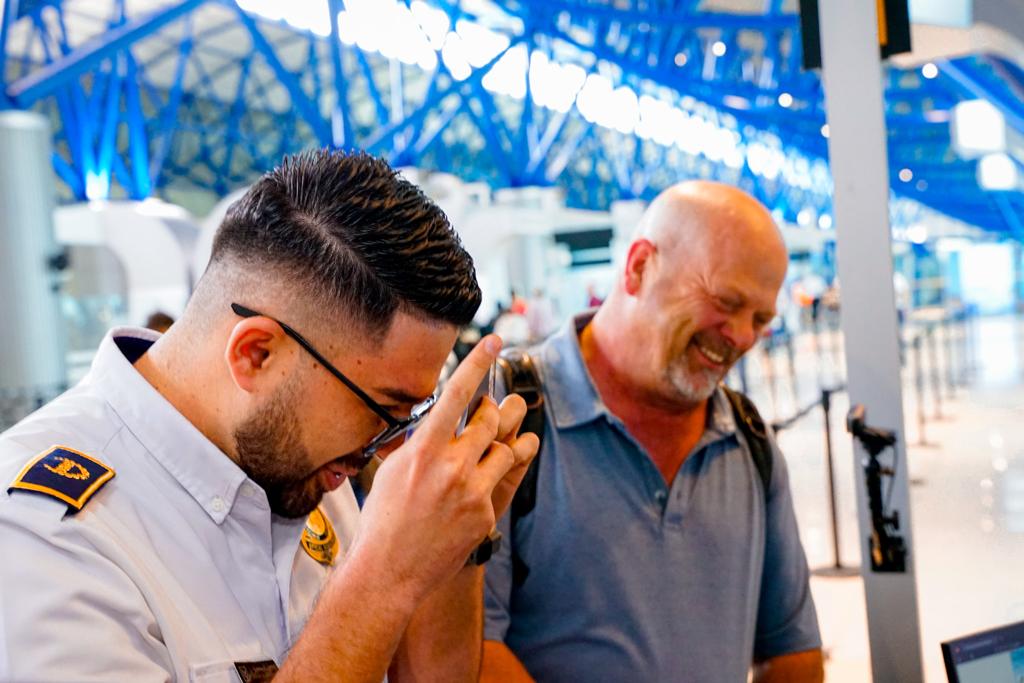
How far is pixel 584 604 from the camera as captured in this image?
2023 millimetres

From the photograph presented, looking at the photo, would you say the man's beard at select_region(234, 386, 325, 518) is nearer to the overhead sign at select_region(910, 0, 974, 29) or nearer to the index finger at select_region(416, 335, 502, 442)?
the index finger at select_region(416, 335, 502, 442)

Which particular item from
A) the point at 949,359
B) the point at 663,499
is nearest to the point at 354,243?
the point at 663,499

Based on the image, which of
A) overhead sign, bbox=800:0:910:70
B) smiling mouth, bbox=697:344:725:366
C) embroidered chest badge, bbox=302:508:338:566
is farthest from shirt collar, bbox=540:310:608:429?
overhead sign, bbox=800:0:910:70

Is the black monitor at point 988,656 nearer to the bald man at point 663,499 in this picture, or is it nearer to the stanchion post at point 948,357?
the bald man at point 663,499

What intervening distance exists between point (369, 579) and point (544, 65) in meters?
19.4

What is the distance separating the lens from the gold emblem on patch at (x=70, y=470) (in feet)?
3.90

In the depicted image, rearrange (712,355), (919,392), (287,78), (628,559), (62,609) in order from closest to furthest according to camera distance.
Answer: (62,609) → (628,559) → (712,355) → (919,392) → (287,78)

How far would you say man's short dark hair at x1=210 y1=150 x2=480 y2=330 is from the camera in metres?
1.38

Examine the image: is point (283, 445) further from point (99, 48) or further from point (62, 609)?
point (99, 48)

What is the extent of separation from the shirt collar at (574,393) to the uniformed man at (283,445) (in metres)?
0.64

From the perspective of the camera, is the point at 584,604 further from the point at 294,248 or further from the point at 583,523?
the point at 294,248

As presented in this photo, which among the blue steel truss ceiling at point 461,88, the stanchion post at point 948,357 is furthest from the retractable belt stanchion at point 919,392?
the blue steel truss ceiling at point 461,88

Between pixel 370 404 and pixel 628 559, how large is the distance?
88 cm

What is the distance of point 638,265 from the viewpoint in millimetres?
2393
